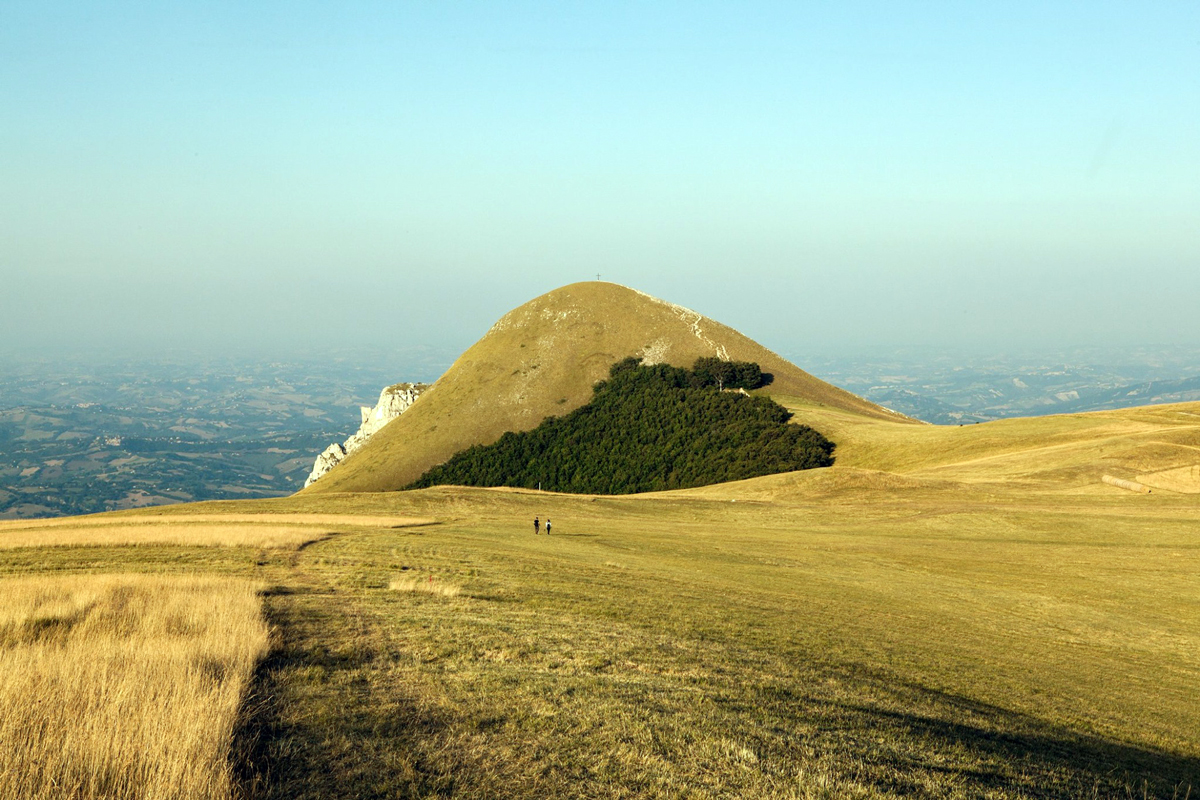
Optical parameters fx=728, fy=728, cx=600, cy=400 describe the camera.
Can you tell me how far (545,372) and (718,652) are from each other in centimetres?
12180

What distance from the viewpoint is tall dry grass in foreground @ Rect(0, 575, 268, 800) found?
300 inches

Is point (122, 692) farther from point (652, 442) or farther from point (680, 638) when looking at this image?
point (652, 442)

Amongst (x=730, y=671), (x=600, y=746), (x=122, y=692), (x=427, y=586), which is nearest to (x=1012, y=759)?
(x=730, y=671)

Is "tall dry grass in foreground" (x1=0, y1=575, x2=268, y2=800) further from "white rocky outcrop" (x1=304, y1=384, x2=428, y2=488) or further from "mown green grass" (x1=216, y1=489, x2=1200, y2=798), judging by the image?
"white rocky outcrop" (x1=304, y1=384, x2=428, y2=488)

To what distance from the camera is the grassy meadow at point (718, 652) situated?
9602 millimetres

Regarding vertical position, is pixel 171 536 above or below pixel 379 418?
below

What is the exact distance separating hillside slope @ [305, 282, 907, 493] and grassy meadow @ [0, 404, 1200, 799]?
68750 millimetres

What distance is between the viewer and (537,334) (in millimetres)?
147250

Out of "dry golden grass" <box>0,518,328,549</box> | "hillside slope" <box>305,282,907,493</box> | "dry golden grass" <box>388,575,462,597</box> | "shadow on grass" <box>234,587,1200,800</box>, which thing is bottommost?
"dry golden grass" <box>0,518,328,549</box>

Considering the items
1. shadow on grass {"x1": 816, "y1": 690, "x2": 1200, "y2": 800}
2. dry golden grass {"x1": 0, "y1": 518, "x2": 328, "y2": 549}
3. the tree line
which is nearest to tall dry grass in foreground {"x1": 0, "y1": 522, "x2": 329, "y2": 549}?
dry golden grass {"x1": 0, "y1": 518, "x2": 328, "y2": 549}

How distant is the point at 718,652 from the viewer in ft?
57.7

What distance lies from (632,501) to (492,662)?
4859cm

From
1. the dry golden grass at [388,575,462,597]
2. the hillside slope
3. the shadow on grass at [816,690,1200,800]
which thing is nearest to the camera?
the shadow on grass at [816,690,1200,800]

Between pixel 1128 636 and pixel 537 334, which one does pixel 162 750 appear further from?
pixel 537 334
